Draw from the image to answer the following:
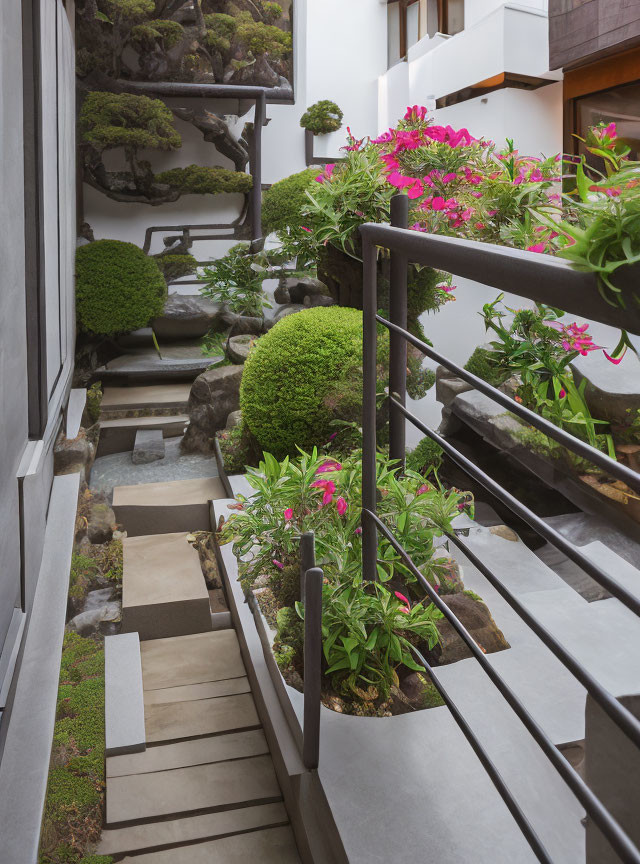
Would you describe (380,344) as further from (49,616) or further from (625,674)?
(625,674)

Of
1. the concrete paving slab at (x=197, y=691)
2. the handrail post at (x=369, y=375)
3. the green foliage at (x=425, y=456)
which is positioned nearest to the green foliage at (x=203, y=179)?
the green foliage at (x=425, y=456)

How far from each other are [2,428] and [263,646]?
115cm

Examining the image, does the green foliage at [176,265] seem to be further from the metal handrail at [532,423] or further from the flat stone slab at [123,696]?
the metal handrail at [532,423]

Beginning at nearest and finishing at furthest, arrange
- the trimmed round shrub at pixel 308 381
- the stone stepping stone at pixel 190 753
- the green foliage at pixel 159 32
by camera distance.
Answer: the stone stepping stone at pixel 190 753 < the trimmed round shrub at pixel 308 381 < the green foliage at pixel 159 32

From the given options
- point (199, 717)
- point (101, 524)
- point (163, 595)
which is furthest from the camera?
point (101, 524)

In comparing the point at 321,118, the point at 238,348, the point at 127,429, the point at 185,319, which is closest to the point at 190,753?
the point at 127,429

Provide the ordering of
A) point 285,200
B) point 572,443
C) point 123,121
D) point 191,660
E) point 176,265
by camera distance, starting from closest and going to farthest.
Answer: point 572,443, point 191,660, point 123,121, point 285,200, point 176,265

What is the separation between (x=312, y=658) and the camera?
64.6 inches

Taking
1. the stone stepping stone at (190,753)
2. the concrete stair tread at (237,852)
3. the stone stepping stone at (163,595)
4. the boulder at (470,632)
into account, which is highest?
the boulder at (470,632)

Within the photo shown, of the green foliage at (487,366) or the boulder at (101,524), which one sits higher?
the green foliage at (487,366)

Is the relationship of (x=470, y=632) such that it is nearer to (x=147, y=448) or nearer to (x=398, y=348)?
(x=398, y=348)

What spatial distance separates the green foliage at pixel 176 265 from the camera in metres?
7.57

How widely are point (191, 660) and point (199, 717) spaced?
0.38 metres

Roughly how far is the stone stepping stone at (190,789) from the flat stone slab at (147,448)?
9.36 feet
